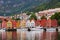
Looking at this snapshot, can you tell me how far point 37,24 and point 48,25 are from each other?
10.2 meters

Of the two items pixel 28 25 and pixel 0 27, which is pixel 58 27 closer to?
pixel 28 25

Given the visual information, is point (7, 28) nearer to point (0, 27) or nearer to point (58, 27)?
point (0, 27)

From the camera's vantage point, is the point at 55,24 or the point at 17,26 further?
the point at 17,26

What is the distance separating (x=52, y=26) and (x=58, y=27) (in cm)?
475

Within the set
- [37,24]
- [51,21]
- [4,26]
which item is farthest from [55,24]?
[4,26]

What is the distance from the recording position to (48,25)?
122562 mm

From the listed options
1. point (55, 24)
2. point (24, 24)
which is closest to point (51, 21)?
point (55, 24)

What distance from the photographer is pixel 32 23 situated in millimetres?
132125

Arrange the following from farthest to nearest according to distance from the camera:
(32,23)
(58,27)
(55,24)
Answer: (32,23)
(55,24)
(58,27)

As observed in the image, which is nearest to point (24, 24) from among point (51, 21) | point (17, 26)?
point (17, 26)

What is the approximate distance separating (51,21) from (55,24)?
104 inches

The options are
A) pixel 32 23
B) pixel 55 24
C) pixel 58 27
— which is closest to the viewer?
pixel 58 27

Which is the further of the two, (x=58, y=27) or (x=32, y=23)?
(x=32, y=23)

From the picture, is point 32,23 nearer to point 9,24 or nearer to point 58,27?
point 9,24
